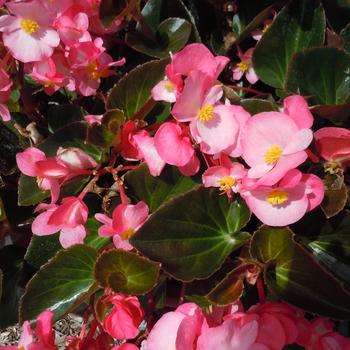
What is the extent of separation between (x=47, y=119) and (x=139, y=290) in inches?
15.2

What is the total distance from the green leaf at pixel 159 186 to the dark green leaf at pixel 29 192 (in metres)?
0.14

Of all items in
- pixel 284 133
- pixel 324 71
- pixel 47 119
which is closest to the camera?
pixel 284 133

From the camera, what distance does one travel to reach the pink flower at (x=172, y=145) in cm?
67

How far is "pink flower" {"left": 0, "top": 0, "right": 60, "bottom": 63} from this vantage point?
0.73 metres

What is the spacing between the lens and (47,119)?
960mm

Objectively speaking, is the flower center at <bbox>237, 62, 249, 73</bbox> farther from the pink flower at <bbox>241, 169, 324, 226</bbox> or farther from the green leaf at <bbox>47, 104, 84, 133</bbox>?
the pink flower at <bbox>241, 169, 324, 226</bbox>

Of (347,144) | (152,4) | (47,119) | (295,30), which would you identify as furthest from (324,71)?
(47,119)

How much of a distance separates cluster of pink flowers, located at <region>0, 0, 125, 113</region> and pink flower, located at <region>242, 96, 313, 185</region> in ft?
0.94

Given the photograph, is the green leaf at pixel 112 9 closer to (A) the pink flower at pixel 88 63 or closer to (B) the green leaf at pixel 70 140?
(A) the pink flower at pixel 88 63

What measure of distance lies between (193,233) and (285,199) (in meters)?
0.15

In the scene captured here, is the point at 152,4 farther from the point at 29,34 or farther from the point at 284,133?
the point at 284,133

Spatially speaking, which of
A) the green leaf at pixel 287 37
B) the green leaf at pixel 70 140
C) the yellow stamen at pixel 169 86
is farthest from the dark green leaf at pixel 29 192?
the green leaf at pixel 287 37

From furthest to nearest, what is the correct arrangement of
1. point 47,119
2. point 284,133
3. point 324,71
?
point 47,119 → point 324,71 → point 284,133

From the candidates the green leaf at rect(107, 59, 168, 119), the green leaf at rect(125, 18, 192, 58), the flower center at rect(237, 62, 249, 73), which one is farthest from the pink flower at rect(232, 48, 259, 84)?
the green leaf at rect(107, 59, 168, 119)
